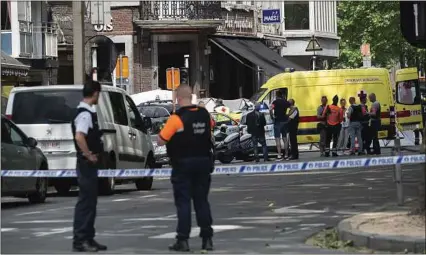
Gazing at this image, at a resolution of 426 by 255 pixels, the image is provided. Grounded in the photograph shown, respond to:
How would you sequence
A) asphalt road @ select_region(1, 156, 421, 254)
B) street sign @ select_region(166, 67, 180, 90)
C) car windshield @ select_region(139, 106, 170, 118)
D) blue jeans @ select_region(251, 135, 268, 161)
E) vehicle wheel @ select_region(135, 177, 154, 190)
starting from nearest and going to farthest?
asphalt road @ select_region(1, 156, 421, 254), vehicle wheel @ select_region(135, 177, 154, 190), blue jeans @ select_region(251, 135, 268, 161), car windshield @ select_region(139, 106, 170, 118), street sign @ select_region(166, 67, 180, 90)

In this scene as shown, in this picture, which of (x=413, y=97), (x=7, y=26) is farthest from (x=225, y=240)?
(x=7, y=26)

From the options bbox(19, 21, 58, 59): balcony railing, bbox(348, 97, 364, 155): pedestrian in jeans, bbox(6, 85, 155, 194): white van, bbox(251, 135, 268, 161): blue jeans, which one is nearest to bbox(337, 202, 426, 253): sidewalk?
bbox(6, 85, 155, 194): white van

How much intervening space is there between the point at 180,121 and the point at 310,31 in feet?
170

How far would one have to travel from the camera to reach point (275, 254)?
447 inches

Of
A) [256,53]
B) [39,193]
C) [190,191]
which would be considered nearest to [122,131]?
[39,193]

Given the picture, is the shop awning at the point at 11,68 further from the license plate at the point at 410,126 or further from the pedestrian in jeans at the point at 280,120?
the license plate at the point at 410,126

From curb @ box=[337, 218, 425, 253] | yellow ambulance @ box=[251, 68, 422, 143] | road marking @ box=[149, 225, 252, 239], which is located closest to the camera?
curb @ box=[337, 218, 425, 253]

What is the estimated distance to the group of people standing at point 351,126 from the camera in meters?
30.3

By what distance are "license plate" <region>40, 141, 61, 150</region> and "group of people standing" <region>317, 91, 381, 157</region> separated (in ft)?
40.5

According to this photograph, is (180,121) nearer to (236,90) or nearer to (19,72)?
(19,72)

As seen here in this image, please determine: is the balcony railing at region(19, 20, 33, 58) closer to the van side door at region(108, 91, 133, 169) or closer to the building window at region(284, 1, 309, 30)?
the van side door at region(108, 91, 133, 169)

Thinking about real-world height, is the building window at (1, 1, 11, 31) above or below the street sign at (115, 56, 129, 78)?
above

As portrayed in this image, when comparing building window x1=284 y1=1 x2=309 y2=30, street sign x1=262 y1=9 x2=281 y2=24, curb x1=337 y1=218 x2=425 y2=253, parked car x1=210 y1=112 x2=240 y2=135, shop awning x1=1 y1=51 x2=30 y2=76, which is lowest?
curb x1=337 y1=218 x2=425 y2=253

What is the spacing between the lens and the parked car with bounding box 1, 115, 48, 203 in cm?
1764
